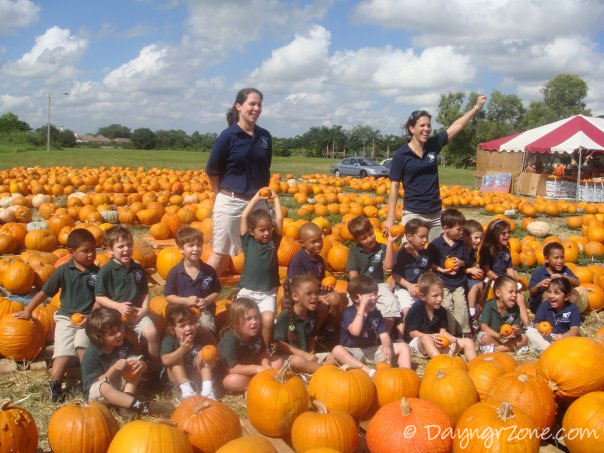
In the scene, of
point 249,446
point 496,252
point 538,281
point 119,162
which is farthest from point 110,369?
point 119,162

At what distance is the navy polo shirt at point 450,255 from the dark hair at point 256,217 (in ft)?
5.92

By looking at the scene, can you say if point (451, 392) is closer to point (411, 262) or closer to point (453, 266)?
point (453, 266)

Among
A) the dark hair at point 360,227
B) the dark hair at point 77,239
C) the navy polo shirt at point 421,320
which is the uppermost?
the dark hair at point 360,227

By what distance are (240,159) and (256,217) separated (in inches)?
25.2

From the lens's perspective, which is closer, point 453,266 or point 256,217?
point 256,217

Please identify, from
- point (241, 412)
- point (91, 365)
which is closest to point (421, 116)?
point (241, 412)

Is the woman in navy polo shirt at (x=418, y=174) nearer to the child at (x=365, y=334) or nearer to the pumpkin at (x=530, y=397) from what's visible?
the child at (x=365, y=334)

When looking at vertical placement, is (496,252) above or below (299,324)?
above

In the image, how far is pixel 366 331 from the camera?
466 cm

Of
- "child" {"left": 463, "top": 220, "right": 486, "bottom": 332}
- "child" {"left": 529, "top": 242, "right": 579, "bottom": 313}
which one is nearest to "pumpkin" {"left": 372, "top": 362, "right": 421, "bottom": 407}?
"child" {"left": 463, "top": 220, "right": 486, "bottom": 332}

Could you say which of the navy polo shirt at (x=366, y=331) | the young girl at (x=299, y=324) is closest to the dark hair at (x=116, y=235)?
the young girl at (x=299, y=324)

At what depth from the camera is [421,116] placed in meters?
5.59

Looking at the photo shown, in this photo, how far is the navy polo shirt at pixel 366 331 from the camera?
4660mm

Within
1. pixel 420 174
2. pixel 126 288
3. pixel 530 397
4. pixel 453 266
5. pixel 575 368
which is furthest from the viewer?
pixel 420 174
